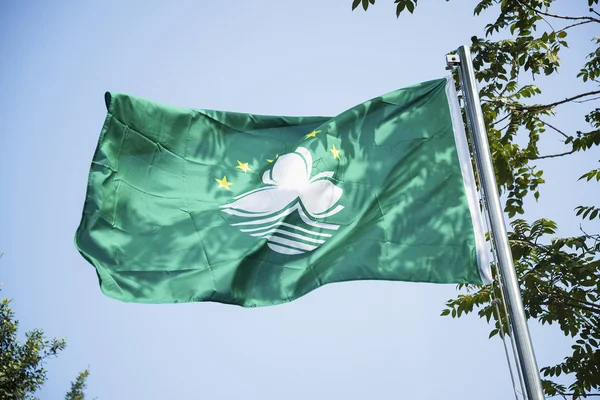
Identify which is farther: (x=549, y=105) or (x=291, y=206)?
(x=549, y=105)

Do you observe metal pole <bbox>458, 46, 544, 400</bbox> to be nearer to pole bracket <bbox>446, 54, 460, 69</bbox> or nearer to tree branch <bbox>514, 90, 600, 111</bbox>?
pole bracket <bbox>446, 54, 460, 69</bbox>

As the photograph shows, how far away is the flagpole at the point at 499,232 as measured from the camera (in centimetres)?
357

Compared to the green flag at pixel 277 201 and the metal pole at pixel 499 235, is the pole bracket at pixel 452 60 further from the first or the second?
the green flag at pixel 277 201

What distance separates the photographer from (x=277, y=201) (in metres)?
5.32

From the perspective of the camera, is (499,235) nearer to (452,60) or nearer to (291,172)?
(452,60)

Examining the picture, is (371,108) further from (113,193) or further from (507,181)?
(507,181)

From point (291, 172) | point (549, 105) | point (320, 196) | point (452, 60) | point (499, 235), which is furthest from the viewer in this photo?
point (549, 105)

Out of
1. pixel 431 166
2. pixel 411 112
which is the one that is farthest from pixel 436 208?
pixel 411 112

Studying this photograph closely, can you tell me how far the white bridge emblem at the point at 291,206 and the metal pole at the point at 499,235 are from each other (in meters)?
1.32

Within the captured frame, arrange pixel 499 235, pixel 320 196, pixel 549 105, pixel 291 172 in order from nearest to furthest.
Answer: pixel 499 235 → pixel 320 196 → pixel 291 172 → pixel 549 105

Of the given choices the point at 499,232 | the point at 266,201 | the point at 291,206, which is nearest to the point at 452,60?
the point at 499,232

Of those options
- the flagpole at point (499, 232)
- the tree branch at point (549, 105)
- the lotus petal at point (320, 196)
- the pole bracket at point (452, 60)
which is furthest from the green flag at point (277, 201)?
the tree branch at point (549, 105)

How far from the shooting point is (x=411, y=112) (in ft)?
17.7

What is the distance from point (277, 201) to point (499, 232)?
1994 mm
